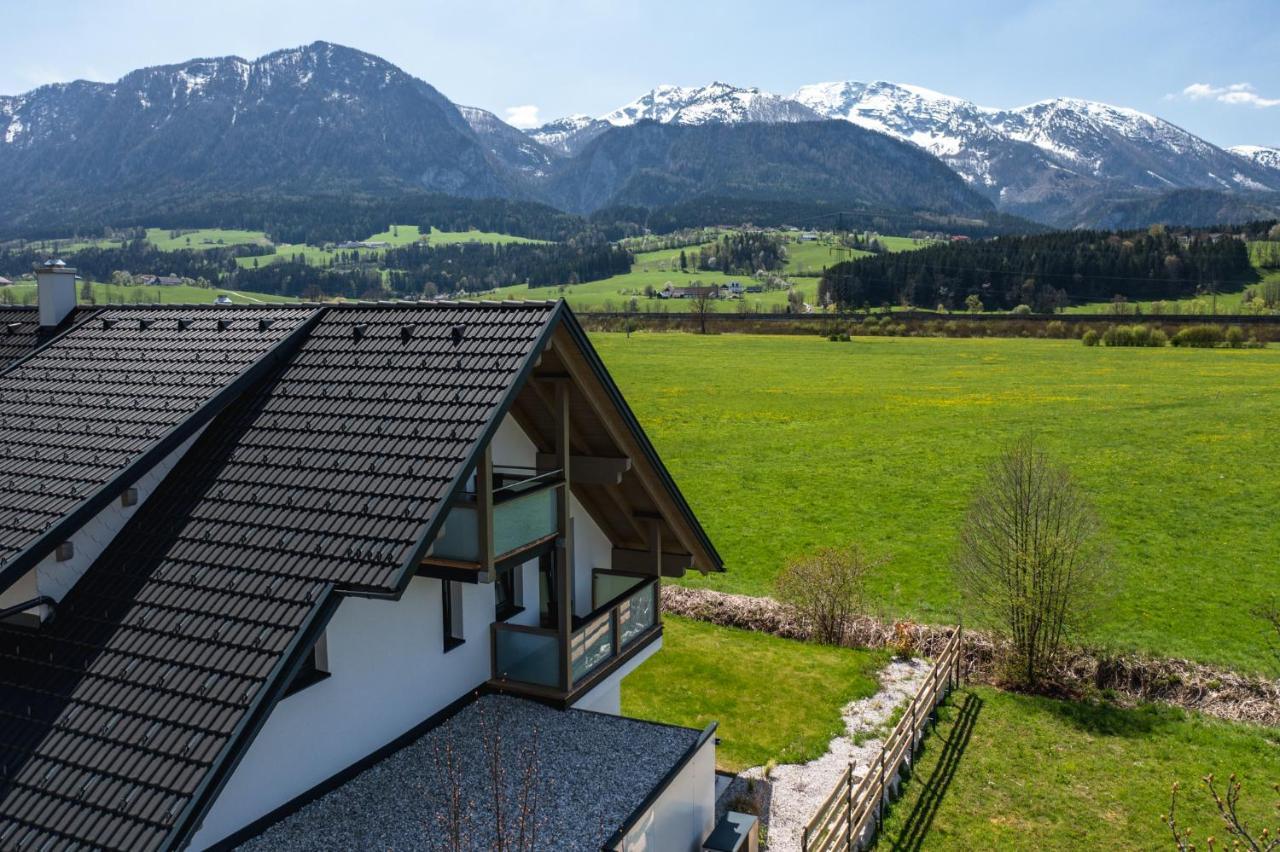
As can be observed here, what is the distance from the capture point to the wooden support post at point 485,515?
9531 mm

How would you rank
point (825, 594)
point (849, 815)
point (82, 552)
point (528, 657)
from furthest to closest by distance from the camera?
point (825, 594) < point (849, 815) < point (528, 657) < point (82, 552)

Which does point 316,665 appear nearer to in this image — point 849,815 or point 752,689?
point 849,815

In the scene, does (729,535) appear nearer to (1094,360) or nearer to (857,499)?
(857,499)

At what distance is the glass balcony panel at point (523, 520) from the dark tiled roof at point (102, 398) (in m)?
4.17

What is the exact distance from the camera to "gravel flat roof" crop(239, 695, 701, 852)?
8.81 m

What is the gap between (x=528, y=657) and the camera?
12008mm

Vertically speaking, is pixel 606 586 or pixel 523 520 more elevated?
pixel 523 520

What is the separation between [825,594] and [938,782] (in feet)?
24.1

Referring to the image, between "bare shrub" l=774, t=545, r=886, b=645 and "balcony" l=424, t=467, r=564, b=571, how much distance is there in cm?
1467

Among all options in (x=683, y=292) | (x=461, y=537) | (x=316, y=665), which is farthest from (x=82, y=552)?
(x=683, y=292)

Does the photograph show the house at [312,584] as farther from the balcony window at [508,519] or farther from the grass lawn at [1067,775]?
the grass lawn at [1067,775]

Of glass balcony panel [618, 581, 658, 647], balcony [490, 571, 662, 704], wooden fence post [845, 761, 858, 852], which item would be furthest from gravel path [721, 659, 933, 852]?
balcony [490, 571, 662, 704]

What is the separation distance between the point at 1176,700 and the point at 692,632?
12.7 m

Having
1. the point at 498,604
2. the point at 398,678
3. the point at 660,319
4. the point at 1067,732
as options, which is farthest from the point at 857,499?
the point at 660,319
